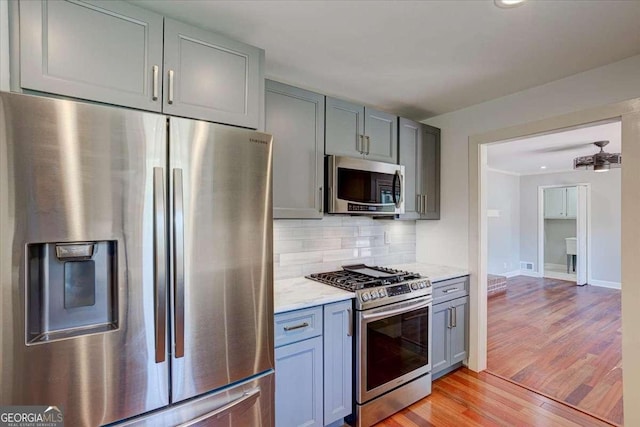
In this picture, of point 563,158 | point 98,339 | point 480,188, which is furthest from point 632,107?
point 563,158

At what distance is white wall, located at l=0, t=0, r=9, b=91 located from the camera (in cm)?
126

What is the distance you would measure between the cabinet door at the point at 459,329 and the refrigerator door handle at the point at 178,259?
2.23 metres

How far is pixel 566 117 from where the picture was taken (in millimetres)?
2262

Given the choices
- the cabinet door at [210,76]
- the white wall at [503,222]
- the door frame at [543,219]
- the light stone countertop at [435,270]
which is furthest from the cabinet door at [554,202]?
the cabinet door at [210,76]

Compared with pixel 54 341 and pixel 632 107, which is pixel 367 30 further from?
pixel 54 341

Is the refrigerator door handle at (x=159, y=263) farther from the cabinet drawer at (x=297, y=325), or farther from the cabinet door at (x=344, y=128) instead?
the cabinet door at (x=344, y=128)

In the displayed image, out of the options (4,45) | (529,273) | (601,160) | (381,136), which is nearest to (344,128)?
(381,136)

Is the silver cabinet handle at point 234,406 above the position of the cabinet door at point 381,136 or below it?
below

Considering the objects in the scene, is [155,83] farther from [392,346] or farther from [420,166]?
[420,166]

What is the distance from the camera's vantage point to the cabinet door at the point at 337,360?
1.94 metres

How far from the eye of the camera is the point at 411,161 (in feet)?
9.46

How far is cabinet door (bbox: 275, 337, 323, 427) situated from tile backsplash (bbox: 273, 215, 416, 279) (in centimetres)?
69

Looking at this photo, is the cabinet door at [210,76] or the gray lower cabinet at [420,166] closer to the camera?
the cabinet door at [210,76]

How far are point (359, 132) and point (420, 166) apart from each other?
0.82 metres
